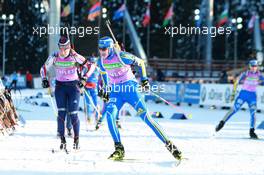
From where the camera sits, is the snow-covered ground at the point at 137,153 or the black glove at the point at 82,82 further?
the black glove at the point at 82,82

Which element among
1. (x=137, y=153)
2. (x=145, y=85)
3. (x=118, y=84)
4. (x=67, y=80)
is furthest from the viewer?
(x=67, y=80)

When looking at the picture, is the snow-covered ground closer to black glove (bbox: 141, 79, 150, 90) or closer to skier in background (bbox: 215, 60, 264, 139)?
skier in background (bbox: 215, 60, 264, 139)

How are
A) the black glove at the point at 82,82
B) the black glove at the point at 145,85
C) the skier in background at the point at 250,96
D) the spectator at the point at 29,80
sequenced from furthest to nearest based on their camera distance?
the spectator at the point at 29,80, the skier in background at the point at 250,96, the black glove at the point at 82,82, the black glove at the point at 145,85

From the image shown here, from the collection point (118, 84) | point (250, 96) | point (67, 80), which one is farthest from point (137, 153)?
point (250, 96)

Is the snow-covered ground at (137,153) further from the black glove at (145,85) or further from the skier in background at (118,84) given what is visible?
the black glove at (145,85)

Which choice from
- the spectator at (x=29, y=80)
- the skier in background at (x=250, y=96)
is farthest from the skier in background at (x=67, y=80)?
the spectator at (x=29, y=80)

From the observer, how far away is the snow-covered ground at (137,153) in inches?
322

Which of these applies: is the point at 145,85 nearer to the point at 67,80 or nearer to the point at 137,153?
the point at 137,153

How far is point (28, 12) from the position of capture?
66.8 metres

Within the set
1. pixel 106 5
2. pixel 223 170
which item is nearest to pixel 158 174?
pixel 223 170

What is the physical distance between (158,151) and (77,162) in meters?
2.10

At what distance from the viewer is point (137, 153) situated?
1015 centimetres

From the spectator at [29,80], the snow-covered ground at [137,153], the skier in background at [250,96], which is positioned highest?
the spectator at [29,80]

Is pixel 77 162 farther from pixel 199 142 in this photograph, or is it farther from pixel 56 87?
pixel 199 142
